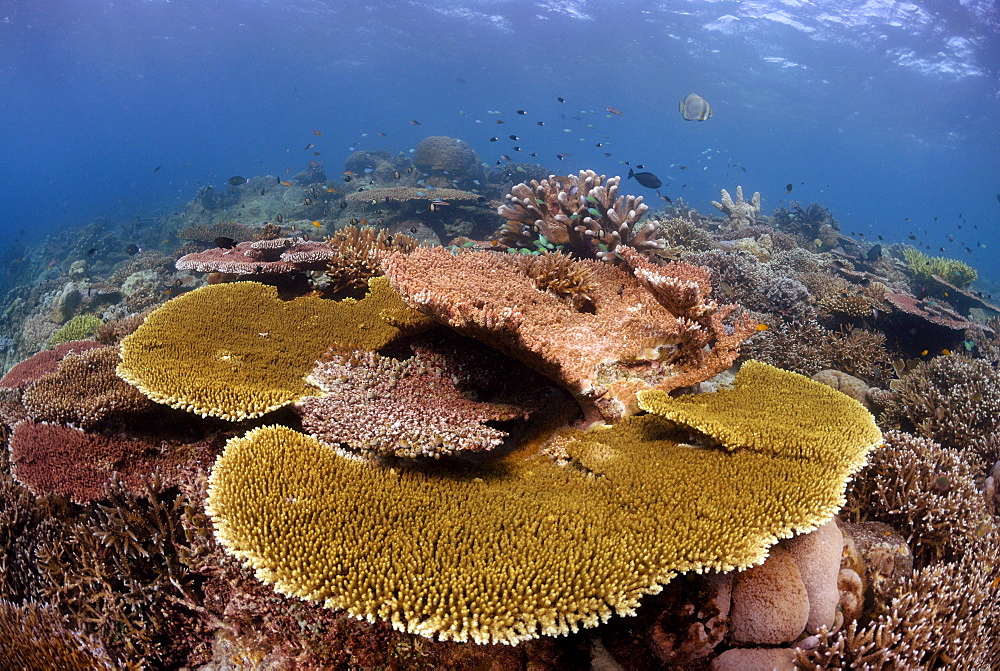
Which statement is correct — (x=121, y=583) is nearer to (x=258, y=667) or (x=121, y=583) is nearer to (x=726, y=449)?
(x=258, y=667)

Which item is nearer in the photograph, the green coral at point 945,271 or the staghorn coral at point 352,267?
the staghorn coral at point 352,267

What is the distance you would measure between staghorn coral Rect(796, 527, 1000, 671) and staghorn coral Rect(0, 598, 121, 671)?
4.35m

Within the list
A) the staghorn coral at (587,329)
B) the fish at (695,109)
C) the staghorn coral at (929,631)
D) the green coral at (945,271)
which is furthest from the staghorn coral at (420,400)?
the green coral at (945,271)

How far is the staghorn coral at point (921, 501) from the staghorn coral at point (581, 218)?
3921 mm

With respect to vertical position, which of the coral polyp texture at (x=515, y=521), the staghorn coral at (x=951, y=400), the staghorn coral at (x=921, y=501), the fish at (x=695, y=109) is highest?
the fish at (x=695, y=109)

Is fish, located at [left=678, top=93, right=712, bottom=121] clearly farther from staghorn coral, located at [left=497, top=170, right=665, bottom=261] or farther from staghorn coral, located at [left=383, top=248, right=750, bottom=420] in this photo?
staghorn coral, located at [left=383, top=248, right=750, bottom=420]

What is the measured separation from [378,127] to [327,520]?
18602cm

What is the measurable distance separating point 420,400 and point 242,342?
6.37 feet

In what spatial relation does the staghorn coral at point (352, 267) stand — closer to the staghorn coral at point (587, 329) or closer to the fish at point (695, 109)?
the staghorn coral at point (587, 329)

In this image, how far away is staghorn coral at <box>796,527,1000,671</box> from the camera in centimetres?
272

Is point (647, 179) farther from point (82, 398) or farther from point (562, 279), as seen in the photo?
point (82, 398)

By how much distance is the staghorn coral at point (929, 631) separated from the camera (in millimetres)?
2721

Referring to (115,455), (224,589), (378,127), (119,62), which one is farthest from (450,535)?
(378,127)

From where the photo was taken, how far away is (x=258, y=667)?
2.73 m
